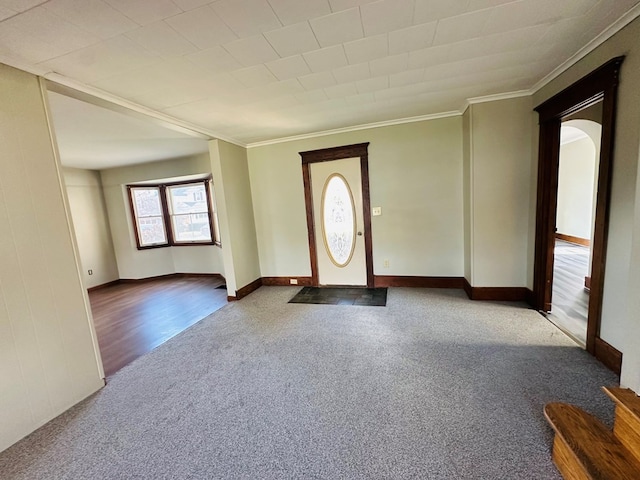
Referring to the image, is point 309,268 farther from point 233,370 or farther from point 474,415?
point 474,415

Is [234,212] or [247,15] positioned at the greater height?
[247,15]

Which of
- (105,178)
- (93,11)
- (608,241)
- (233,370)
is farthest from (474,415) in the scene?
(105,178)

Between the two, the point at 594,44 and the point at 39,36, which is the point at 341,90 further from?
the point at 39,36

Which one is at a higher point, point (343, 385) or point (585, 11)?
point (585, 11)

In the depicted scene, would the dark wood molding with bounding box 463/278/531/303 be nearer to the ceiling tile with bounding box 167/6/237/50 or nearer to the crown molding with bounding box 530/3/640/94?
the crown molding with bounding box 530/3/640/94

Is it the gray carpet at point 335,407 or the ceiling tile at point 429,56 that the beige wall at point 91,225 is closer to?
the gray carpet at point 335,407

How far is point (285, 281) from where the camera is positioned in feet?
14.8

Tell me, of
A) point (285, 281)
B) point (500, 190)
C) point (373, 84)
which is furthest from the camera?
point (285, 281)

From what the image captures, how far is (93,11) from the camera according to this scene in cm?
136

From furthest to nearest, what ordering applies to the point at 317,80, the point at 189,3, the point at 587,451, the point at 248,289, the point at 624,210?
the point at 248,289, the point at 317,80, the point at 624,210, the point at 189,3, the point at 587,451

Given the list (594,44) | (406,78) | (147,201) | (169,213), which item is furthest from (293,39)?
(147,201)

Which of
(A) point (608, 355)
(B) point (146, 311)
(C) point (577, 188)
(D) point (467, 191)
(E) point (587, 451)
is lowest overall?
(B) point (146, 311)

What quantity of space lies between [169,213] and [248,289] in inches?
118

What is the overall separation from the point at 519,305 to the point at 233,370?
10.3ft
